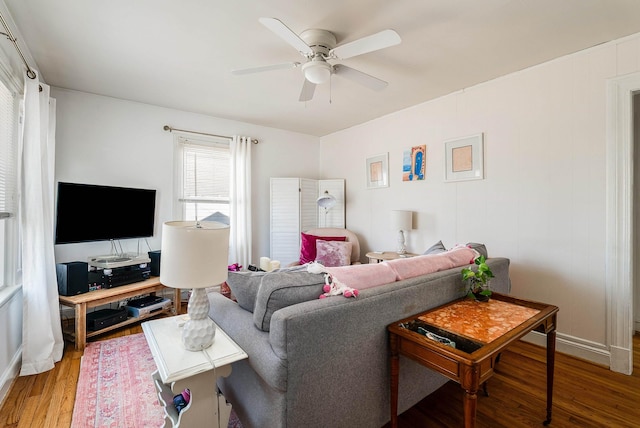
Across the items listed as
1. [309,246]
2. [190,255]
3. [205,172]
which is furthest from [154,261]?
[190,255]

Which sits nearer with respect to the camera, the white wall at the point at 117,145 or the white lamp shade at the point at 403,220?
the white wall at the point at 117,145

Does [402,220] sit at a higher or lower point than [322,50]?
lower

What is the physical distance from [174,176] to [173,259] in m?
2.88

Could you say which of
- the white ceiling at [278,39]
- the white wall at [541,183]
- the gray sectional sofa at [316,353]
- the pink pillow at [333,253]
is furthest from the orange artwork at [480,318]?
the pink pillow at [333,253]

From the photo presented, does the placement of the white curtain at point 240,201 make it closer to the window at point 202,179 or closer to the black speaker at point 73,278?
the window at point 202,179

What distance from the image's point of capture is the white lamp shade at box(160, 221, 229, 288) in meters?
1.23

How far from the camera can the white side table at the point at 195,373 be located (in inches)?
45.2

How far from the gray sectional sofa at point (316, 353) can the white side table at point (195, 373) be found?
12cm

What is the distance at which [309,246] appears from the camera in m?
3.95

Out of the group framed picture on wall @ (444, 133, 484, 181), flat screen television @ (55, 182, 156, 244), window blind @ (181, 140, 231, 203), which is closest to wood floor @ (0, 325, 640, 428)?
flat screen television @ (55, 182, 156, 244)

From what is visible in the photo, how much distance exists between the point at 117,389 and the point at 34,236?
134 centimetres

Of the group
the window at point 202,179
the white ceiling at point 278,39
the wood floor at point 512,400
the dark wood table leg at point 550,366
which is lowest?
the wood floor at point 512,400

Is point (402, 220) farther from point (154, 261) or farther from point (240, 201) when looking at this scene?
point (154, 261)

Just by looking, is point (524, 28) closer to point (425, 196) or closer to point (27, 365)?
point (425, 196)
